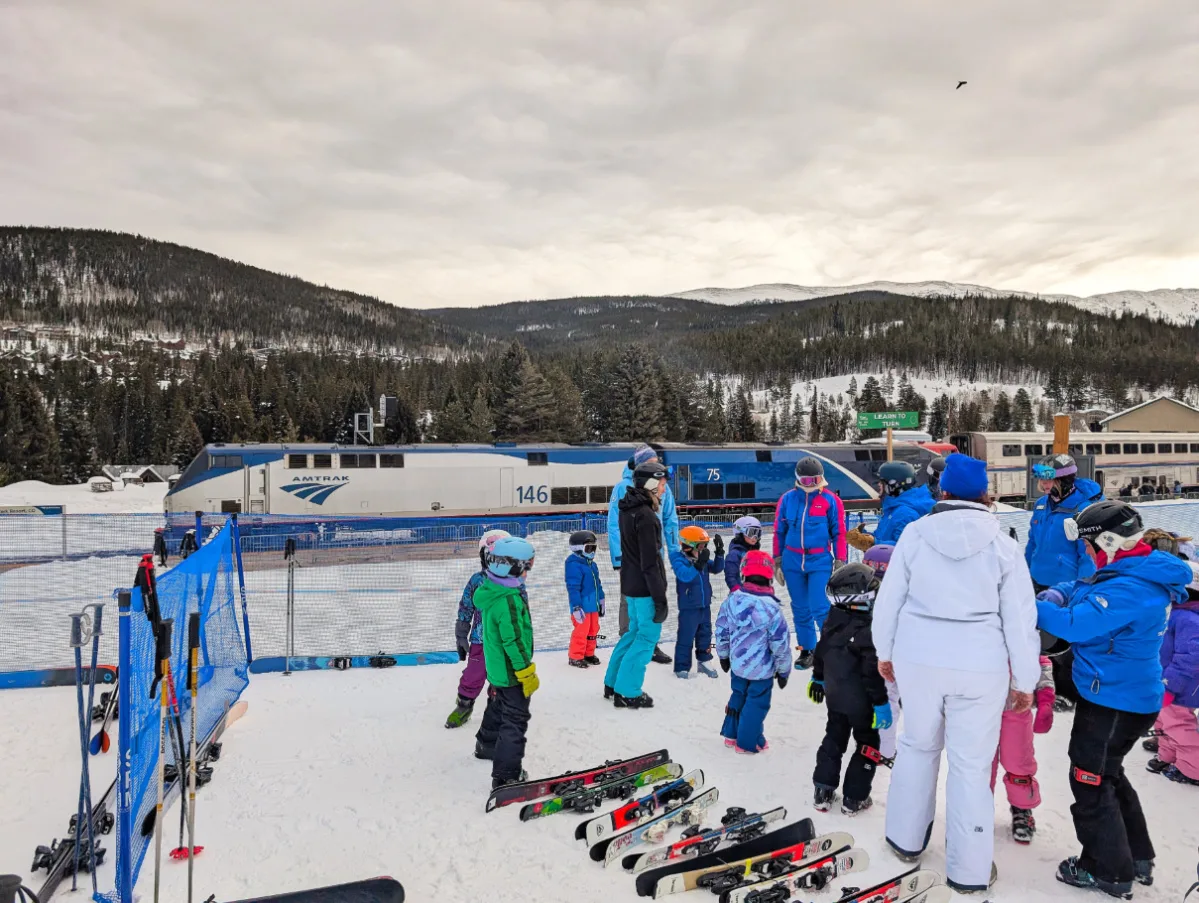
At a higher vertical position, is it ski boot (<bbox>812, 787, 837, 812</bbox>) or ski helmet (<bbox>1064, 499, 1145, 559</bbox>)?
ski helmet (<bbox>1064, 499, 1145, 559</bbox>)

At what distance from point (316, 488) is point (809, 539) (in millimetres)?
16618

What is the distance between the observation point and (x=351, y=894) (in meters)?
3.05

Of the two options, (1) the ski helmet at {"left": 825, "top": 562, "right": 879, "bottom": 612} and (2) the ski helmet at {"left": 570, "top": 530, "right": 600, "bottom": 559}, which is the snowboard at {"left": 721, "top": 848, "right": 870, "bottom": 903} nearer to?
(1) the ski helmet at {"left": 825, "top": 562, "right": 879, "bottom": 612}

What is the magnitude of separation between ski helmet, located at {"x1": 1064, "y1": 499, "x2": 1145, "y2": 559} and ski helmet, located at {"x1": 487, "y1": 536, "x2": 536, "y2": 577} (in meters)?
2.88

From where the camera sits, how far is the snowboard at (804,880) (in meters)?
3.05

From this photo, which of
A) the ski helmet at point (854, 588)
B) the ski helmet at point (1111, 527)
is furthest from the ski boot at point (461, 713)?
the ski helmet at point (1111, 527)

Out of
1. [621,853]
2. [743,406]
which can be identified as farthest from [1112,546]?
[743,406]

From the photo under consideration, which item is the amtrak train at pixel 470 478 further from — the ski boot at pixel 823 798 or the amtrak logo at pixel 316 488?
the ski boot at pixel 823 798

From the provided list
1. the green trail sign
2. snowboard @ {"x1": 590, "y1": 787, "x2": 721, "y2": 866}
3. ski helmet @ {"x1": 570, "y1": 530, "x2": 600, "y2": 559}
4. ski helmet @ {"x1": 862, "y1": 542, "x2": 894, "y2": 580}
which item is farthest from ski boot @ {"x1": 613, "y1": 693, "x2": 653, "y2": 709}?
the green trail sign

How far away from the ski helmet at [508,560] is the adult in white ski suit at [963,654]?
2.08 meters

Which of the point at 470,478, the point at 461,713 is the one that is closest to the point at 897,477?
the point at 461,713

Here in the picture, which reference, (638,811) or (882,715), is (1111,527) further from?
(638,811)

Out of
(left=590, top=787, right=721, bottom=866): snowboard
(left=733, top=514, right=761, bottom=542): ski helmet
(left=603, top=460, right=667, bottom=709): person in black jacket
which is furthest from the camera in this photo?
(left=733, top=514, right=761, bottom=542): ski helmet

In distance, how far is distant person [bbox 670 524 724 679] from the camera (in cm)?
604
